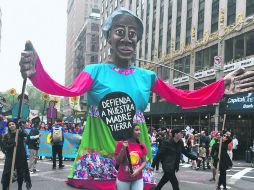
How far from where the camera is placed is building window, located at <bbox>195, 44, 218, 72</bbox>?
98.6ft

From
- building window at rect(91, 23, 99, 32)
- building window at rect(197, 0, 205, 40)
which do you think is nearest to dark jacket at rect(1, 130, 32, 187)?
building window at rect(197, 0, 205, 40)

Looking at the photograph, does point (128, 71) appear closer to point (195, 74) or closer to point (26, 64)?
point (26, 64)

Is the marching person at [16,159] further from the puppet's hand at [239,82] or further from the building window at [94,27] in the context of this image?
the building window at [94,27]

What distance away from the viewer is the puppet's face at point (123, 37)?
624 centimetres

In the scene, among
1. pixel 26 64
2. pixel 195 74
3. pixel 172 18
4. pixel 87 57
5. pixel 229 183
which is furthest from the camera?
pixel 87 57

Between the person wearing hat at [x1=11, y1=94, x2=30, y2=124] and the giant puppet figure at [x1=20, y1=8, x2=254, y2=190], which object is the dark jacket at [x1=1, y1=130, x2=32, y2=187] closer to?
the person wearing hat at [x1=11, y1=94, x2=30, y2=124]

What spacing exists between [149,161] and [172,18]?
32.9 metres

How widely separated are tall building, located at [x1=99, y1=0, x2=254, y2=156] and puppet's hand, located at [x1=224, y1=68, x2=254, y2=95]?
1451 cm

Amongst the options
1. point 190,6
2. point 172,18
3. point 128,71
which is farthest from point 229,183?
point 172,18

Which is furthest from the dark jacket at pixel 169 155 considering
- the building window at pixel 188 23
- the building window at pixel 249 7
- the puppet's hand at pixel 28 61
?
the building window at pixel 188 23

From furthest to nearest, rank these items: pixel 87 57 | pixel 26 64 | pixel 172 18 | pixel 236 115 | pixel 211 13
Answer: pixel 87 57, pixel 172 18, pixel 211 13, pixel 236 115, pixel 26 64

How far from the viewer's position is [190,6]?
3453cm

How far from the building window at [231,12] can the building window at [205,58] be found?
2463mm

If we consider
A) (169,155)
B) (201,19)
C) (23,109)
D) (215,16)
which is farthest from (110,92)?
(201,19)
